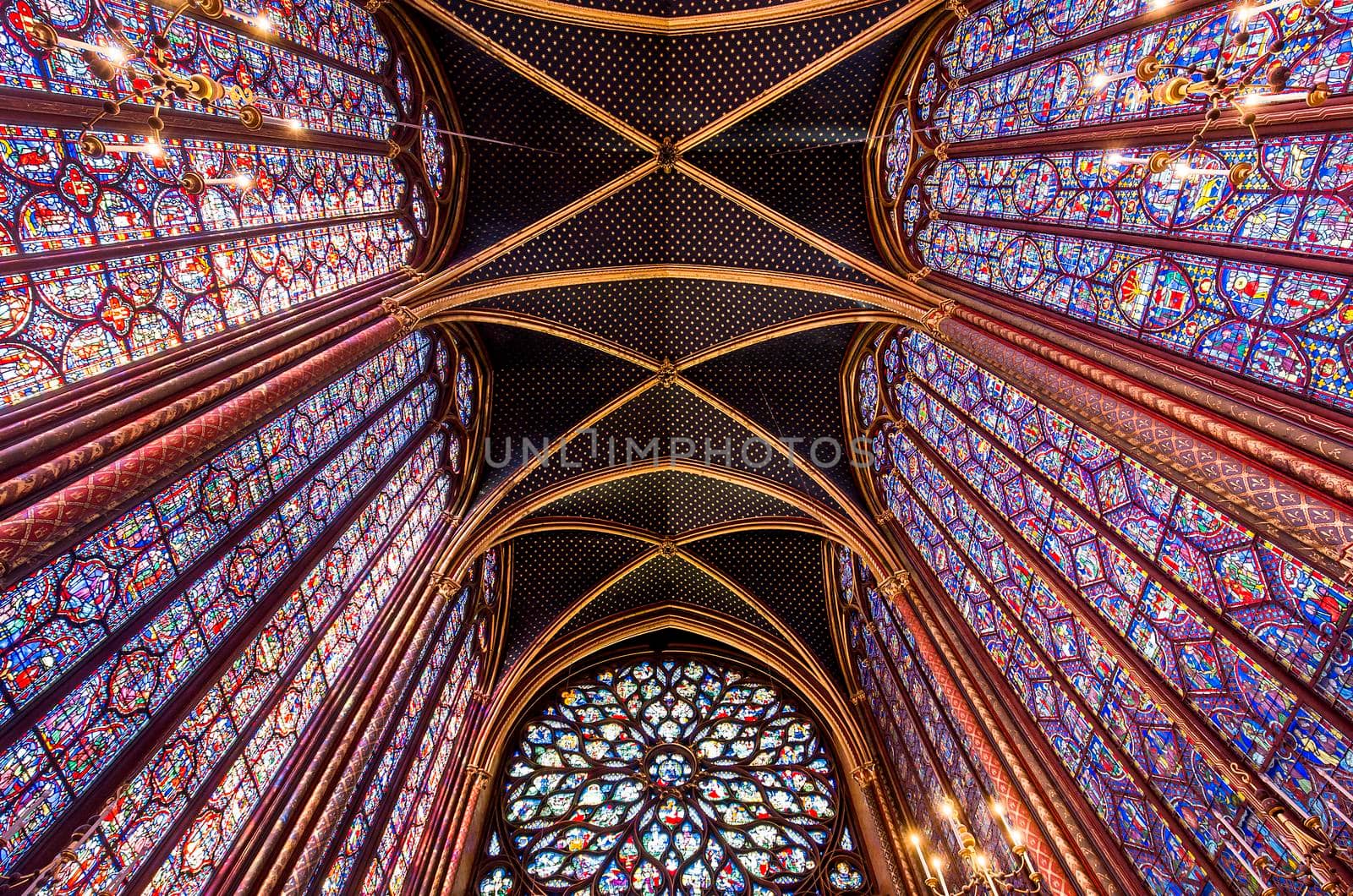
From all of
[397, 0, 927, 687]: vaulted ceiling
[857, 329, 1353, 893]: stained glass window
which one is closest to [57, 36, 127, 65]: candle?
[397, 0, 927, 687]: vaulted ceiling

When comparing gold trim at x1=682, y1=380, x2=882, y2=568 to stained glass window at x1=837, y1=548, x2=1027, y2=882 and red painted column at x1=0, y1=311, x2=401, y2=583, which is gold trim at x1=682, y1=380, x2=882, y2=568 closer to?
stained glass window at x1=837, y1=548, x2=1027, y2=882

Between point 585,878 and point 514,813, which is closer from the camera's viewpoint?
point 585,878

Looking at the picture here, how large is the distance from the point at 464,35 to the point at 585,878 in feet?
41.7

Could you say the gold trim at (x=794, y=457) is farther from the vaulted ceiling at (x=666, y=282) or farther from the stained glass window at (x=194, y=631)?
the stained glass window at (x=194, y=631)

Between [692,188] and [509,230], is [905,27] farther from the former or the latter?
[509,230]

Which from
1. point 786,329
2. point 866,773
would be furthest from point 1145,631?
point 786,329

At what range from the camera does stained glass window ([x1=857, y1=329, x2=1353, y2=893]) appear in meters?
4.97

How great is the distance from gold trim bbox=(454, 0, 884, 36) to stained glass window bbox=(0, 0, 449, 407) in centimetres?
224

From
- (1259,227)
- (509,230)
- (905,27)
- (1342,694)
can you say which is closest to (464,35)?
(509,230)

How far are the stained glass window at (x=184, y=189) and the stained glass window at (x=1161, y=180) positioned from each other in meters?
7.59

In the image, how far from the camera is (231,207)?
7.08 m

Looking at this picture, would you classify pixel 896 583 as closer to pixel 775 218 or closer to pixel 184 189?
pixel 775 218

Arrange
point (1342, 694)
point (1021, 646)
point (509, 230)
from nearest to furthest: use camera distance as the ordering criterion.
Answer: point (1342, 694) → point (1021, 646) → point (509, 230)

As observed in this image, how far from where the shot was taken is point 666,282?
1267 cm
